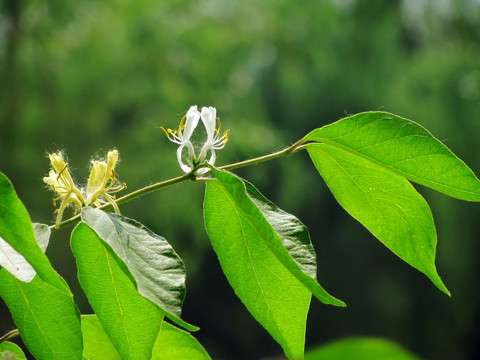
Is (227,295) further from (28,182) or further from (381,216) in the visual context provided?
(381,216)

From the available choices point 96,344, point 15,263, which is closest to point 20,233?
point 15,263

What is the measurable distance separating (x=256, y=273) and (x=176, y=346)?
0.05 metres

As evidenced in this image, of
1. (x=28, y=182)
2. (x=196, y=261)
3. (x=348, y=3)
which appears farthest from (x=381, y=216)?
(x=348, y=3)

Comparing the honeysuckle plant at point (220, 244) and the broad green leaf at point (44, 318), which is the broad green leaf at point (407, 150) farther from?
the broad green leaf at point (44, 318)

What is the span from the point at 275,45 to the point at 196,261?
3.15m

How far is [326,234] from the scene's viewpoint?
9156mm

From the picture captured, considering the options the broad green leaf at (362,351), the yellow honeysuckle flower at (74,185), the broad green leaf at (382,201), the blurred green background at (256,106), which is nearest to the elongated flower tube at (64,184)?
the yellow honeysuckle flower at (74,185)

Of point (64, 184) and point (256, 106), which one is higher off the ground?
point (64, 184)

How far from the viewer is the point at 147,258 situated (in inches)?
9.6

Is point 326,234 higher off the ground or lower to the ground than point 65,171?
lower

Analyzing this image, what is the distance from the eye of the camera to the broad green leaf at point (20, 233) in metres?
0.21

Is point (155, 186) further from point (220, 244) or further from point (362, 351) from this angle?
point (362, 351)

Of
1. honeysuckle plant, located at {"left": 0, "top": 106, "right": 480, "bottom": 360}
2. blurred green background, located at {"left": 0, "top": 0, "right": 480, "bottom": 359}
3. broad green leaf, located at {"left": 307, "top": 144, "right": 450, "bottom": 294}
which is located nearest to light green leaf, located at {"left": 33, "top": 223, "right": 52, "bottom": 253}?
honeysuckle plant, located at {"left": 0, "top": 106, "right": 480, "bottom": 360}

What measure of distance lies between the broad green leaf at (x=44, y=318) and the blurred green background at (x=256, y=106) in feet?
20.3
